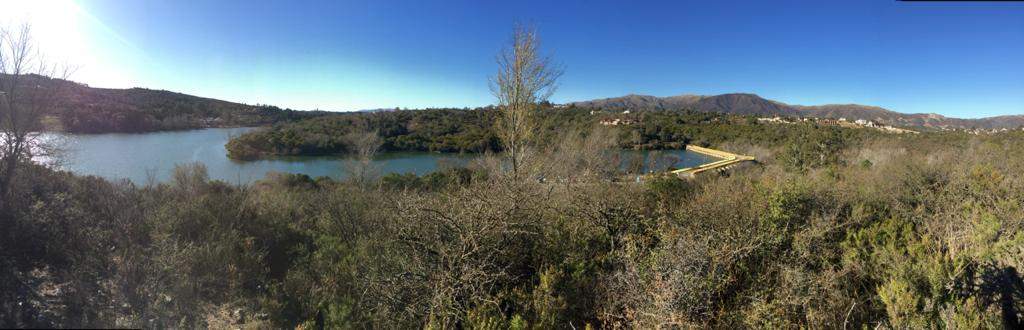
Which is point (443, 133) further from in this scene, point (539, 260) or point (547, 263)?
point (547, 263)

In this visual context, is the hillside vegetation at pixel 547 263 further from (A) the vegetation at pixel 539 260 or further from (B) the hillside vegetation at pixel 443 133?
(B) the hillside vegetation at pixel 443 133

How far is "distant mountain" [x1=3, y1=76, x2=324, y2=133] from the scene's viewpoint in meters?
9.45

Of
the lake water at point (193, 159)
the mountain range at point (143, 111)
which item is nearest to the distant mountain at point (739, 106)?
the mountain range at point (143, 111)

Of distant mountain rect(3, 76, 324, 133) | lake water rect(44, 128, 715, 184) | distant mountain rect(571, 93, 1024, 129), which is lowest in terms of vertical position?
lake water rect(44, 128, 715, 184)

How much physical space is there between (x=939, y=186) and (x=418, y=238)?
9725mm

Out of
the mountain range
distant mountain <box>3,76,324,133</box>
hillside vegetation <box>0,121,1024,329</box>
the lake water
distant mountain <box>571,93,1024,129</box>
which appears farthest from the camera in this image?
distant mountain <box>571,93,1024,129</box>

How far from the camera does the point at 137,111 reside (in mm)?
22922

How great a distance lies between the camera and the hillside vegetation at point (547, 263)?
10.3 feet

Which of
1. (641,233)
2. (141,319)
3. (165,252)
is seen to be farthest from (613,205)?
(165,252)

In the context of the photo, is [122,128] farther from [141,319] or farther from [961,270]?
[961,270]

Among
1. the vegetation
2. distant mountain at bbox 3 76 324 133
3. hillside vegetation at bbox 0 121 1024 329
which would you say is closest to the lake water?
distant mountain at bbox 3 76 324 133

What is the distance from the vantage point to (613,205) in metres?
5.10

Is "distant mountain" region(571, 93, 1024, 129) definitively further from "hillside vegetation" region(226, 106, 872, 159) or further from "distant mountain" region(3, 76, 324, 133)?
"distant mountain" region(3, 76, 324, 133)

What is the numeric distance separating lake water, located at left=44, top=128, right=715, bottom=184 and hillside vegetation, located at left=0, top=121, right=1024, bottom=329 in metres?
7.73
